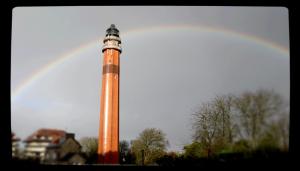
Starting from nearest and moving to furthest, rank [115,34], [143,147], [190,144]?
[190,144] < [115,34] < [143,147]

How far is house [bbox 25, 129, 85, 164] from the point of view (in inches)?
714

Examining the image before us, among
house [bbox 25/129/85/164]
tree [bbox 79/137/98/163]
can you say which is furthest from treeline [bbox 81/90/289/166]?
house [bbox 25/129/85/164]

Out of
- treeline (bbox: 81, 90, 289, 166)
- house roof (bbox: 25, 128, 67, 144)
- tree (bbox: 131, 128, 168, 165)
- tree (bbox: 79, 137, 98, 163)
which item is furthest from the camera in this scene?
tree (bbox: 131, 128, 168, 165)

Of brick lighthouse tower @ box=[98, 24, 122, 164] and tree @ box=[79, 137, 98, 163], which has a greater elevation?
brick lighthouse tower @ box=[98, 24, 122, 164]

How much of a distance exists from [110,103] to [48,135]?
1126cm

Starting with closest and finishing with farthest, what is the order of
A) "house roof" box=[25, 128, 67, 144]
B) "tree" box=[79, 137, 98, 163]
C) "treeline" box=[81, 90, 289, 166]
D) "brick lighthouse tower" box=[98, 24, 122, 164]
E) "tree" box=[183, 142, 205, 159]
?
"treeline" box=[81, 90, 289, 166], "house roof" box=[25, 128, 67, 144], "tree" box=[183, 142, 205, 159], "tree" box=[79, 137, 98, 163], "brick lighthouse tower" box=[98, 24, 122, 164]

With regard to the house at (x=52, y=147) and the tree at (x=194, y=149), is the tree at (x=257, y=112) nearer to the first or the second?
the tree at (x=194, y=149)

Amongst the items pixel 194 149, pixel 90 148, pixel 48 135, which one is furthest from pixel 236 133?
pixel 90 148

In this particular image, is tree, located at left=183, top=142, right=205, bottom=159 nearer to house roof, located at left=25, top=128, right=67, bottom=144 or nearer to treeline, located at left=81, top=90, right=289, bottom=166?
treeline, located at left=81, top=90, right=289, bottom=166
